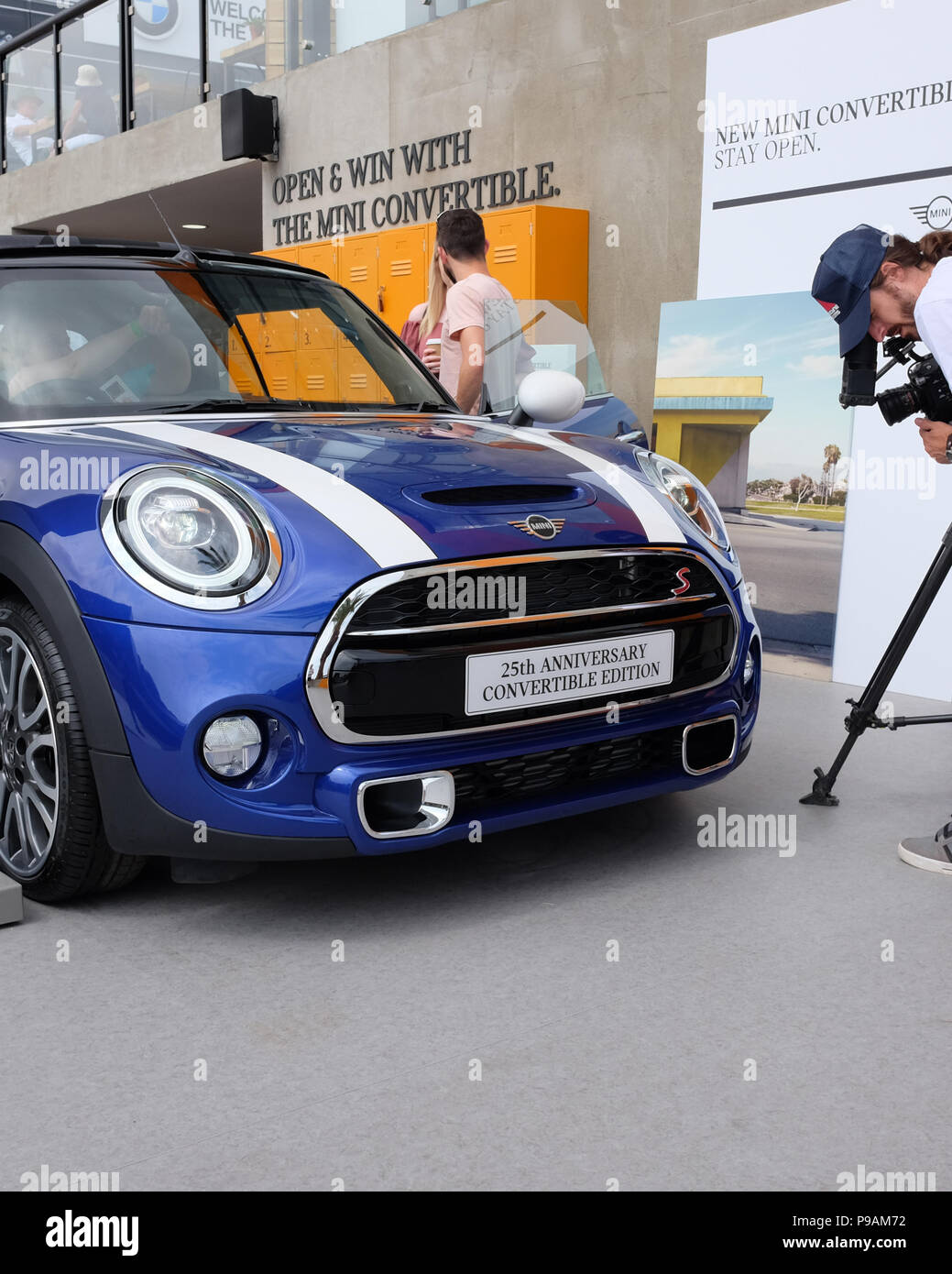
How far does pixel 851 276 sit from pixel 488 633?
4.03 ft

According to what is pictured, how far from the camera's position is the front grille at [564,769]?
2.61 meters

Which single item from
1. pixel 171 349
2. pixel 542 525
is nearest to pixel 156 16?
pixel 171 349

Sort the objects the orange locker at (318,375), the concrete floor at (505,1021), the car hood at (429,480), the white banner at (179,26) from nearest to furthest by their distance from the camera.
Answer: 1. the concrete floor at (505,1021)
2. the car hood at (429,480)
3. the orange locker at (318,375)
4. the white banner at (179,26)

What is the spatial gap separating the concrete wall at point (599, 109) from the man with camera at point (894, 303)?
3099 millimetres

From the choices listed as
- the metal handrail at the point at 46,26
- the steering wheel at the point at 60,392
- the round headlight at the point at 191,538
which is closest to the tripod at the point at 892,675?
the round headlight at the point at 191,538

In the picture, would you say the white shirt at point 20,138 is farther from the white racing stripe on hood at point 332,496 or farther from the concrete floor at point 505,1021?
the concrete floor at point 505,1021

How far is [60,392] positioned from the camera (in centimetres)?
312

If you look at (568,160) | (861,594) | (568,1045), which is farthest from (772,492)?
(568,1045)

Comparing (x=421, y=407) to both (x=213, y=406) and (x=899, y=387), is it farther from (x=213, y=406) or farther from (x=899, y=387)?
(x=899, y=387)

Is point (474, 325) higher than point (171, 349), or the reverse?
point (474, 325)

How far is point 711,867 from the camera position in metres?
3.07

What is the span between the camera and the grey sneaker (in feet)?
9.99

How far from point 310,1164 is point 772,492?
4.35 metres

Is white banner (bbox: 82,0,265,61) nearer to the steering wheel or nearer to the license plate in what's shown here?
the steering wheel
